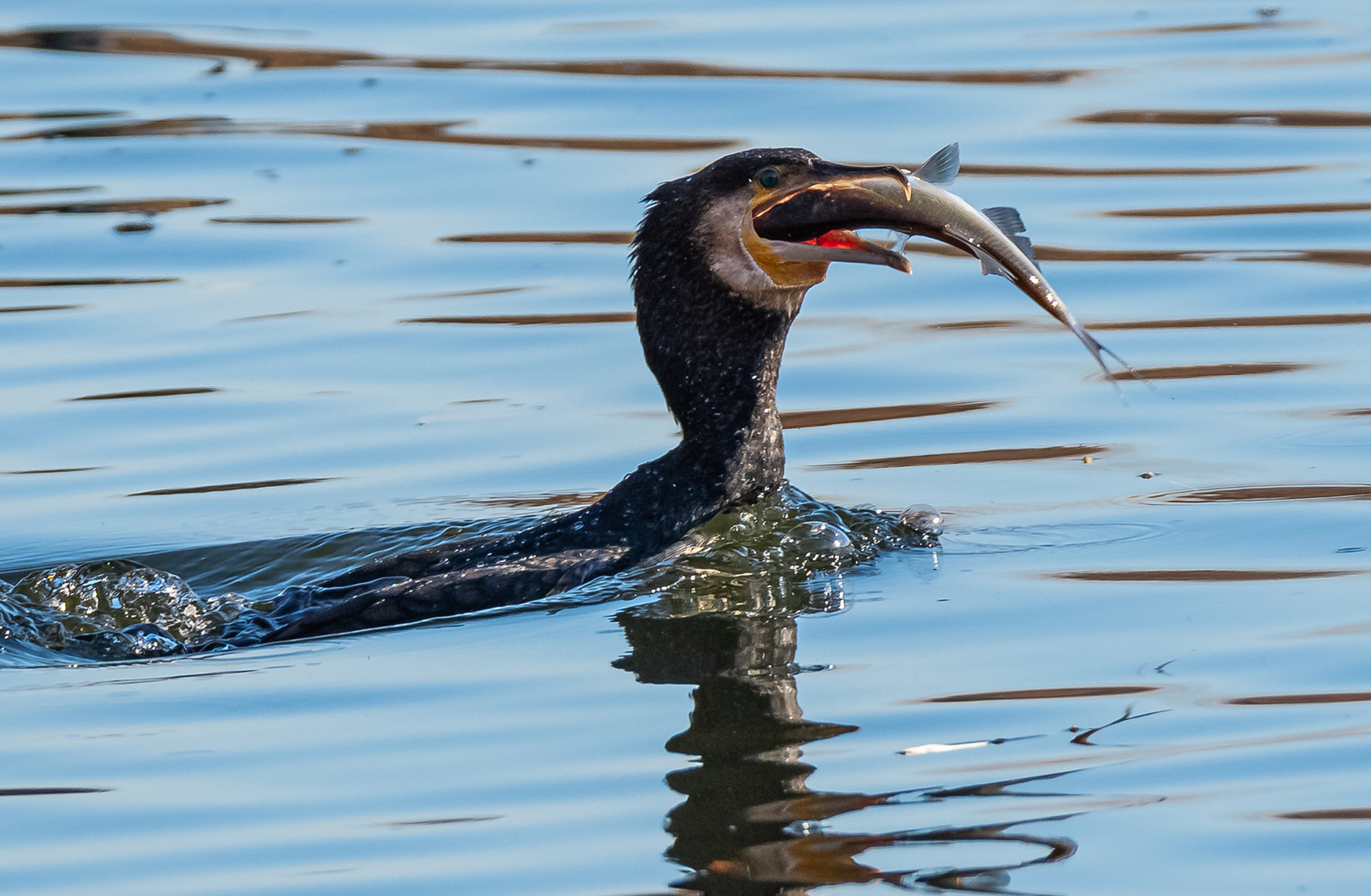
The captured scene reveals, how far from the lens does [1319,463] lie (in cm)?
672

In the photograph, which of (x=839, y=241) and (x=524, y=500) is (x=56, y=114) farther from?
(x=839, y=241)

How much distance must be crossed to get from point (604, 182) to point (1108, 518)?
209 inches

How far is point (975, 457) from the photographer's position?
712 centimetres

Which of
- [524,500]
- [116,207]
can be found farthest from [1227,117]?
[524,500]

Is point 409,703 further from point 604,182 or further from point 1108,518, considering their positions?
point 604,182

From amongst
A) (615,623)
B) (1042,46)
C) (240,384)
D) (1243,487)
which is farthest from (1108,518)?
(1042,46)

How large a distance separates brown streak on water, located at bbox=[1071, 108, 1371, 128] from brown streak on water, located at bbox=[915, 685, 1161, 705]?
7835 millimetres

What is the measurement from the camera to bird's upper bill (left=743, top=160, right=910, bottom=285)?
5406 mm

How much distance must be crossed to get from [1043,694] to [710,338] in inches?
65.2

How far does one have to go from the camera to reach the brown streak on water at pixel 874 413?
7.68 m

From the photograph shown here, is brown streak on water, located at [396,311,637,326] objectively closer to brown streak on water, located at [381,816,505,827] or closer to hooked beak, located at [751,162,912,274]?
hooked beak, located at [751,162,912,274]

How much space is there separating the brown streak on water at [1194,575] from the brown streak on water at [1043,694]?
98 centimetres

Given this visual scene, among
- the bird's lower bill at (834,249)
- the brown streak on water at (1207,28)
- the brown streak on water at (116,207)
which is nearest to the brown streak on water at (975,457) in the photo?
the bird's lower bill at (834,249)

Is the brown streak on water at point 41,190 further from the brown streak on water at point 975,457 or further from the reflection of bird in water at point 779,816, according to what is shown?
the reflection of bird in water at point 779,816
